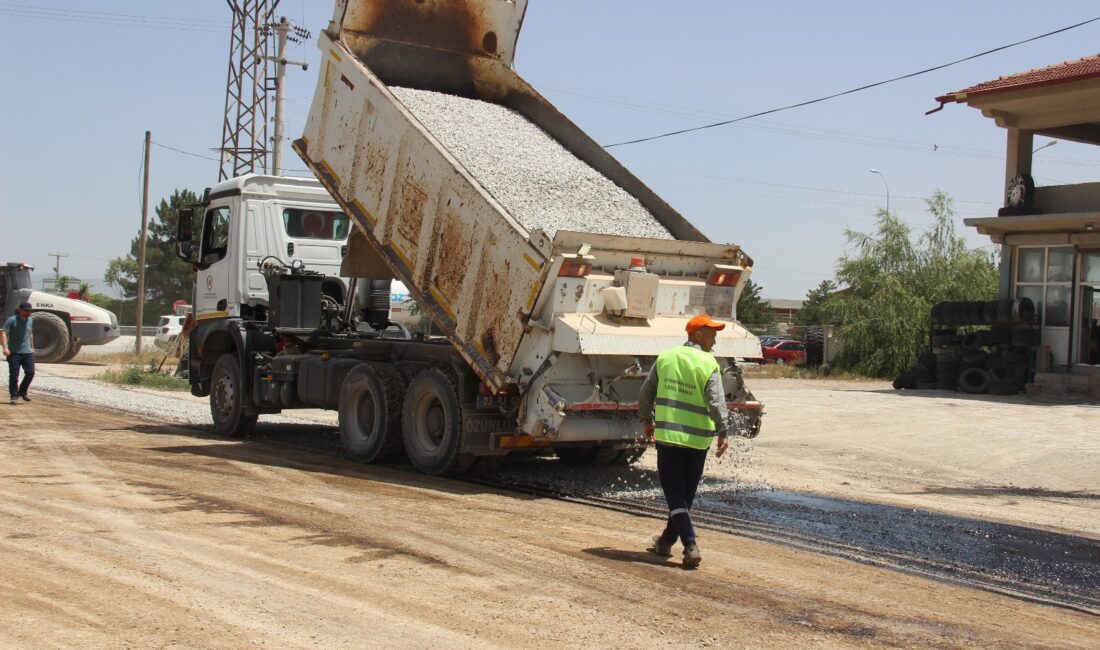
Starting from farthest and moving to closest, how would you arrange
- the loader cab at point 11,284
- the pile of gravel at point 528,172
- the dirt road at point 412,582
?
1. the loader cab at point 11,284
2. the pile of gravel at point 528,172
3. the dirt road at point 412,582

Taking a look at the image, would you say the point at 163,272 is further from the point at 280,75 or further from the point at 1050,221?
the point at 1050,221

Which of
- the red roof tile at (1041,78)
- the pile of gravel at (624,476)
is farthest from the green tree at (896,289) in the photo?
the pile of gravel at (624,476)

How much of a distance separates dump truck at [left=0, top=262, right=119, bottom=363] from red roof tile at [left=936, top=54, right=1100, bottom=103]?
21.2m

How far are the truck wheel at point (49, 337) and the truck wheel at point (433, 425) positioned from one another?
854 inches

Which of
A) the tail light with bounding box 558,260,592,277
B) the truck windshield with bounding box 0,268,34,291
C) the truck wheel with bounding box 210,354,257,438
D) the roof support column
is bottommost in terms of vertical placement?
the truck wheel with bounding box 210,354,257,438

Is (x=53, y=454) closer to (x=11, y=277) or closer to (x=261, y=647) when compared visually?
(x=261, y=647)

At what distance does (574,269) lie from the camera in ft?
30.3

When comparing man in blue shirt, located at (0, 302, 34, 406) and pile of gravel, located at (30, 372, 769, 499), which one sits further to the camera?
man in blue shirt, located at (0, 302, 34, 406)

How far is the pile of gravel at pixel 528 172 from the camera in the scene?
1030cm

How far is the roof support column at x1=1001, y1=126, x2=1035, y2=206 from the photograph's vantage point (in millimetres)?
23203

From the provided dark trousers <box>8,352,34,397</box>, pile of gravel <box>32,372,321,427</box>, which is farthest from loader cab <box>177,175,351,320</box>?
dark trousers <box>8,352,34,397</box>

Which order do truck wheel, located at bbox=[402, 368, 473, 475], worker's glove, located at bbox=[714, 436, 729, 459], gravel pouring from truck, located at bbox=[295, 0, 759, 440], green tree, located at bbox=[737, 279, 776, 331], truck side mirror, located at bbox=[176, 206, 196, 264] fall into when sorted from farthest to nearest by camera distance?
green tree, located at bbox=[737, 279, 776, 331]
truck side mirror, located at bbox=[176, 206, 196, 264]
truck wheel, located at bbox=[402, 368, 473, 475]
gravel pouring from truck, located at bbox=[295, 0, 759, 440]
worker's glove, located at bbox=[714, 436, 729, 459]

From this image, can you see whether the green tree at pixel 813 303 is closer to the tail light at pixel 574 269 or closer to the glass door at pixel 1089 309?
the glass door at pixel 1089 309

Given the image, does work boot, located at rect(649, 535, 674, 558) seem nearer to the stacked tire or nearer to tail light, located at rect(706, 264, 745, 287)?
tail light, located at rect(706, 264, 745, 287)
